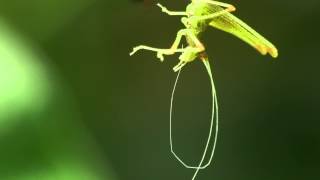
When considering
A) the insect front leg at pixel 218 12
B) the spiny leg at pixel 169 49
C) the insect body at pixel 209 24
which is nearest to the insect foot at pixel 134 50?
the spiny leg at pixel 169 49

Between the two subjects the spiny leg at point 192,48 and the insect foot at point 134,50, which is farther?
the insect foot at point 134,50

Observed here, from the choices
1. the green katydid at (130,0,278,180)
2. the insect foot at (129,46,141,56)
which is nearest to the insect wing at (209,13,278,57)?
the green katydid at (130,0,278,180)

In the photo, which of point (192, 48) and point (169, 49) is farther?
point (169, 49)

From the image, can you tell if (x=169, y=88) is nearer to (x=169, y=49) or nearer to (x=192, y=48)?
(x=169, y=49)

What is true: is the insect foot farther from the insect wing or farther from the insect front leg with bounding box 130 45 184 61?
the insect wing

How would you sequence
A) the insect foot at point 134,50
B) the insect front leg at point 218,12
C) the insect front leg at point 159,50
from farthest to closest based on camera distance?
the insect foot at point 134,50
the insect front leg at point 159,50
the insect front leg at point 218,12

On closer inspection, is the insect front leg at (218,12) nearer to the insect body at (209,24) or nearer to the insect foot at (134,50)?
the insect body at (209,24)

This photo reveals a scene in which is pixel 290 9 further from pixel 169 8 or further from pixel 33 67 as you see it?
pixel 33 67

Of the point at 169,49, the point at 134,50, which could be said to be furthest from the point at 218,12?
the point at 134,50
